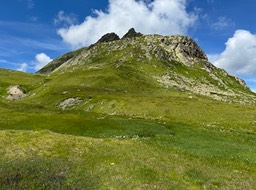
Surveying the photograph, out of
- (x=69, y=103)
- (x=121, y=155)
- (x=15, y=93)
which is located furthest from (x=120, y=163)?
(x=15, y=93)

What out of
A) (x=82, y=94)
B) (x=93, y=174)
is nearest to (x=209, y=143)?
(x=93, y=174)

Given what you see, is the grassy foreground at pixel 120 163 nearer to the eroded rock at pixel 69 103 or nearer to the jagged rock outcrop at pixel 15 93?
the eroded rock at pixel 69 103

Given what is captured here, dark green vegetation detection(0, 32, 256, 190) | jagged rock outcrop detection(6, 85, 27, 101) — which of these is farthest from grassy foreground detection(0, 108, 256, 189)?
jagged rock outcrop detection(6, 85, 27, 101)

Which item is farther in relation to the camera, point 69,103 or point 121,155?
point 69,103

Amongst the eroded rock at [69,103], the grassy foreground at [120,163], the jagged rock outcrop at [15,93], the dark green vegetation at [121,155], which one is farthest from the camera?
the jagged rock outcrop at [15,93]

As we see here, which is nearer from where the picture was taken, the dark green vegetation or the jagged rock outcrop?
the dark green vegetation

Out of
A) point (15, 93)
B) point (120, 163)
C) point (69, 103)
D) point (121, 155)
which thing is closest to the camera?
point (120, 163)

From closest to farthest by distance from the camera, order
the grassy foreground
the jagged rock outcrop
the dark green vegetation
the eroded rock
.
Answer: the grassy foreground, the dark green vegetation, the eroded rock, the jagged rock outcrop

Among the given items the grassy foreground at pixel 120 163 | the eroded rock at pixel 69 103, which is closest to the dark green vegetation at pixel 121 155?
the grassy foreground at pixel 120 163

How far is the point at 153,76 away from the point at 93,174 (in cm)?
15333

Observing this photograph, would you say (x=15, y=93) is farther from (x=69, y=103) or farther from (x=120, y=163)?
(x=120, y=163)

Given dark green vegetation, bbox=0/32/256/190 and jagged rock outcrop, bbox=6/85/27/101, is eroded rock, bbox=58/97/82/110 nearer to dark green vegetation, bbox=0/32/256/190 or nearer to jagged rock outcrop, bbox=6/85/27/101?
dark green vegetation, bbox=0/32/256/190

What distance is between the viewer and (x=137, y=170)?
2953 centimetres

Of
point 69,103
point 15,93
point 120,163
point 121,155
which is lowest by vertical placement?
point 120,163
